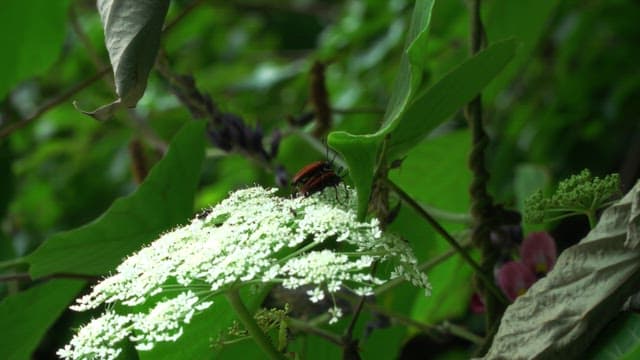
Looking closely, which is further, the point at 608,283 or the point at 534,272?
the point at 534,272

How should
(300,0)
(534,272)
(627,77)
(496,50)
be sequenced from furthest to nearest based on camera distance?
(300,0)
(627,77)
(534,272)
(496,50)

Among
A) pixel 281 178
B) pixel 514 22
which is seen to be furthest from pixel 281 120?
pixel 281 178

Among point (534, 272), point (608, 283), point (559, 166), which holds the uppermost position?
point (608, 283)

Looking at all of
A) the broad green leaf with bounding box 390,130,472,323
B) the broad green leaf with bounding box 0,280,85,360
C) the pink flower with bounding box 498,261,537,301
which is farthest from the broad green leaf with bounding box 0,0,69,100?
the pink flower with bounding box 498,261,537,301

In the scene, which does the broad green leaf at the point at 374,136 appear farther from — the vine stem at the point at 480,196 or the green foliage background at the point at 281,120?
the vine stem at the point at 480,196

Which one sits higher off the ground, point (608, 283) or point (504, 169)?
point (608, 283)

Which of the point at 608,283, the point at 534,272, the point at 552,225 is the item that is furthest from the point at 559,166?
the point at 608,283

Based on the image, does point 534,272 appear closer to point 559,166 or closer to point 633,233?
point 633,233

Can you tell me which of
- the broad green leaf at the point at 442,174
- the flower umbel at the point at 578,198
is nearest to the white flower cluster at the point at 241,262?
the flower umbel at the point at 578,198

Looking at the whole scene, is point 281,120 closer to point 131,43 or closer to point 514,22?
point 514,22
